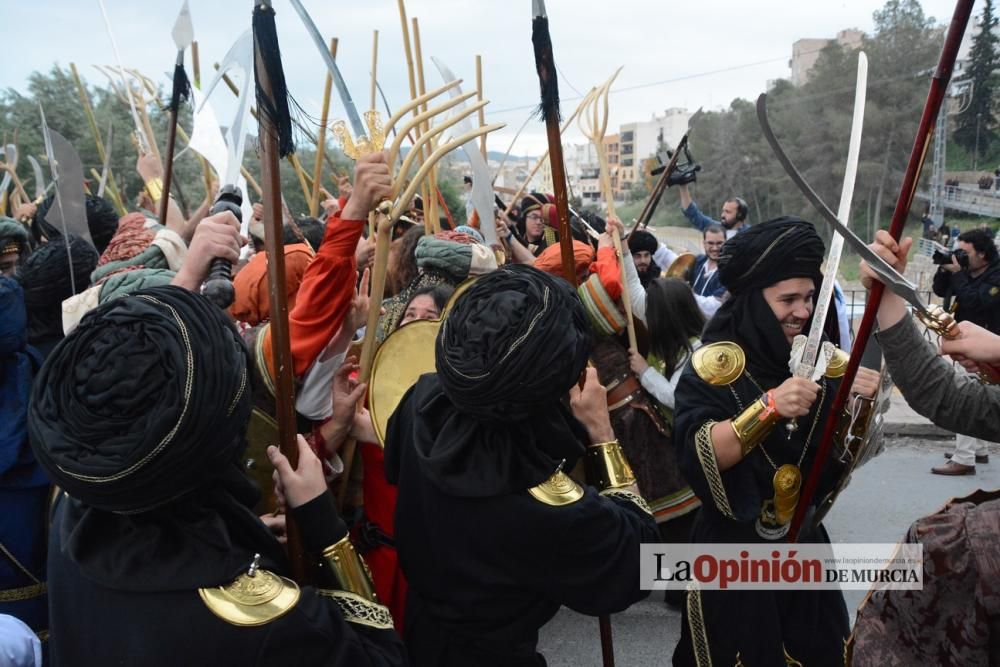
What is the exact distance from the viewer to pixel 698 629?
8.00ft

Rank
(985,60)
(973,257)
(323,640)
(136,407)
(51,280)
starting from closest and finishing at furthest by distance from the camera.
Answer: (136,407)
(323,640)
(985,60)
(51,280)
(973,257)

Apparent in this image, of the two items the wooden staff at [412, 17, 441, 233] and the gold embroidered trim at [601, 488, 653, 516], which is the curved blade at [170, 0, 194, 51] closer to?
the wooden staff at [412, 17, 441, 233]

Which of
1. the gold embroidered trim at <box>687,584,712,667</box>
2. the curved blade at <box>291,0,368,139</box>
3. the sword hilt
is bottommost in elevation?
the gold embroidered trim at <box>687,584,712,667</box>

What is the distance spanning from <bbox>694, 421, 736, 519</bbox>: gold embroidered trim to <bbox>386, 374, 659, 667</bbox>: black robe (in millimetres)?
551

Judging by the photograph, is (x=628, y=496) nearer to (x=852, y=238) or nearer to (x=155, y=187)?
(x=852, y=238)

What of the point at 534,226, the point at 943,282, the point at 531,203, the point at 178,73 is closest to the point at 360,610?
the point at 178,73

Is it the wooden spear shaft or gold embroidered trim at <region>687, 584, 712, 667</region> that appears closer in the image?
the wooden spear shaft

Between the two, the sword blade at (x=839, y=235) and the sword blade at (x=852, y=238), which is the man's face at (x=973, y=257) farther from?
the sword blade at (x=852, y=238)

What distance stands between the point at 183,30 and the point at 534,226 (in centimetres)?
431

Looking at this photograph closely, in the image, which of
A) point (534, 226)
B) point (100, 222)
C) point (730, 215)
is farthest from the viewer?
point (730, 215)

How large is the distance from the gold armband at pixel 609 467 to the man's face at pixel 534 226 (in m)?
5.03

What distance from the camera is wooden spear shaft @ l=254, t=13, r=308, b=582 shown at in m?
1.60

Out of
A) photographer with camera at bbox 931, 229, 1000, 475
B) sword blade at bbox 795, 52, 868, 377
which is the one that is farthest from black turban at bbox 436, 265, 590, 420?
photographer with camera at bbox 931, 229, 1000, 475

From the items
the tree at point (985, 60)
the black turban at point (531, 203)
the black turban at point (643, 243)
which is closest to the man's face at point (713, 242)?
the black turban at point (643, 243)
